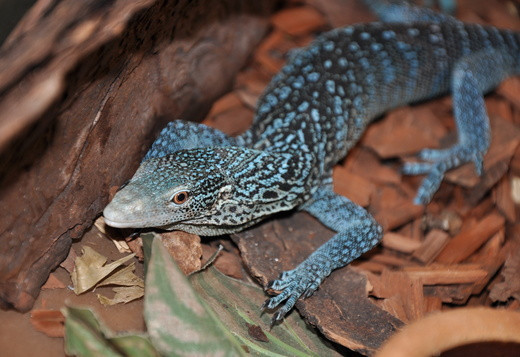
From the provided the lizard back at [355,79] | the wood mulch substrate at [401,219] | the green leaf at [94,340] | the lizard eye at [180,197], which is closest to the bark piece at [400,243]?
the wood mulch substrate at [401,219]

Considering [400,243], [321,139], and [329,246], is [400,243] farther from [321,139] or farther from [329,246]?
[321,139]

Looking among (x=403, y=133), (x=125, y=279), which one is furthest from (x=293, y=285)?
(x=403, y=133)

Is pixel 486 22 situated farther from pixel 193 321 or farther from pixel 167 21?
pixel 193 321

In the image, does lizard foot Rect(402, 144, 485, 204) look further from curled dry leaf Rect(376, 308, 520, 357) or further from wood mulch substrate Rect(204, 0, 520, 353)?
curled dry leaf Rect(376, 308, 520, 357)

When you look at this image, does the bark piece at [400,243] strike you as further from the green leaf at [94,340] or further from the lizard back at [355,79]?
the green leaf at [94,340]

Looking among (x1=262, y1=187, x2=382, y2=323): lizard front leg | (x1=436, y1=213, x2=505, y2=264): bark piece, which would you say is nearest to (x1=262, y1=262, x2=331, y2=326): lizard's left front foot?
(x1=262, y1=187, x2=382, y2=323): lizard front leg
